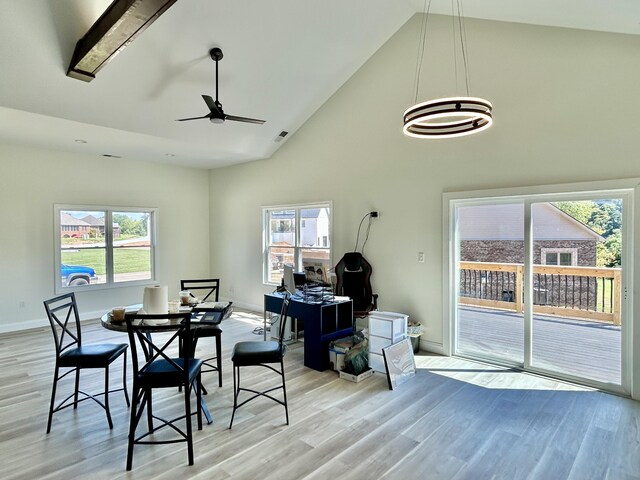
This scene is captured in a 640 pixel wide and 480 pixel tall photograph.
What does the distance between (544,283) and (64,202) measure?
720 centimetres

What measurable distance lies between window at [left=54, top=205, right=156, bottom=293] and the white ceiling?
→ 1307 millimetres

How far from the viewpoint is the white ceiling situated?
11.2 ft

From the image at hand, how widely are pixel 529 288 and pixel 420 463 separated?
2.46 m

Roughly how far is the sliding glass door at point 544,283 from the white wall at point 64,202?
18.3 ft

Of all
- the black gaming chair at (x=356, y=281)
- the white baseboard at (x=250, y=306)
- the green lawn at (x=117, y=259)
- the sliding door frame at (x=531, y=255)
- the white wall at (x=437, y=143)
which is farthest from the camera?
the white baseboard at (x=250, y=306)

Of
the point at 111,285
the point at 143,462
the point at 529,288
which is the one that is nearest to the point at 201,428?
the point at 143,462

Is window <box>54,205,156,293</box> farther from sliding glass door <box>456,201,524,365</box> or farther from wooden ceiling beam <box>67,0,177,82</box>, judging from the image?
sliding glass door <box>456,201,524,365</box>

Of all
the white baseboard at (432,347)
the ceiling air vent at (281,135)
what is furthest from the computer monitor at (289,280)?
the ceiling air vent at (281,135)

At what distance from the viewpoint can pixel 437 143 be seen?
4.67 metres

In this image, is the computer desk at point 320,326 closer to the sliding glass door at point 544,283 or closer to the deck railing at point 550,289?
the sliding glass door at point 544,283

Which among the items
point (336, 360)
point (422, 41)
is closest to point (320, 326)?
point (336, 360)

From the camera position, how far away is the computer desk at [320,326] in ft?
13.8

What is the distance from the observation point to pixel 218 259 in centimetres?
805

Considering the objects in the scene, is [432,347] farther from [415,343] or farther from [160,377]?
[160,377]
